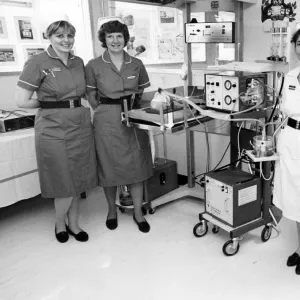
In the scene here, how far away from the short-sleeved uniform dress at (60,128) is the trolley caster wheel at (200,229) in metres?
0.79

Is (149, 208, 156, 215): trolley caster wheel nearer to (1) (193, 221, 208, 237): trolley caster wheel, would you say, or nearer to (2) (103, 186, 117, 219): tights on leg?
(2) (103, 186, 117, 219): tights on leg

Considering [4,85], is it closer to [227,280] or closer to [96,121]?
[96,121]

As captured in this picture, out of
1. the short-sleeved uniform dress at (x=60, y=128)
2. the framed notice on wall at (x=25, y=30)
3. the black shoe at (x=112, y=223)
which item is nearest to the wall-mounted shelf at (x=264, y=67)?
the short-sleeved uniform dress at (x=60, y=128)

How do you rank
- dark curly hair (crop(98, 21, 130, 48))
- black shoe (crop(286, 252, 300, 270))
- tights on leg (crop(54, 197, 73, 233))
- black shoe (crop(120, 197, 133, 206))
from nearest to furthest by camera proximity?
black shoe (crop(286, 252, 300, 270)), dark curly hair (crop(98, 21, 130, 48)), tights on leg (crop(54, 197, 73, 233)), black shoe (crop(120, 197, 133, 206))

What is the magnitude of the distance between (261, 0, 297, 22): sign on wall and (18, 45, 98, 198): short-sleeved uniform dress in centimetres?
169

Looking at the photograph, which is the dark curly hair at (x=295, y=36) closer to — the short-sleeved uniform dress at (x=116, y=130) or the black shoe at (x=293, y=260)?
the short-sleeved uniform dress at (x=116, y=130)

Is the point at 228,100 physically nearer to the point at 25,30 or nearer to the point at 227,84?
the point at 227,84

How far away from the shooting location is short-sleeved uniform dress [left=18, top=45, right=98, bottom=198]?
2.11 meters

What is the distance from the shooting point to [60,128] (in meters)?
2.17

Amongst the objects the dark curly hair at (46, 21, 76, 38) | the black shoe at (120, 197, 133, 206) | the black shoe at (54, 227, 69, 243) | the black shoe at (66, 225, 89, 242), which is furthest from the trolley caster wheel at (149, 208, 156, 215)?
the dark curly hair at (46, 21, 76, 38)

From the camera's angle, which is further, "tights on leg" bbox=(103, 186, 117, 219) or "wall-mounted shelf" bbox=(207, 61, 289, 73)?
"tights on leg" bbox=(103, 186, 117, 219)

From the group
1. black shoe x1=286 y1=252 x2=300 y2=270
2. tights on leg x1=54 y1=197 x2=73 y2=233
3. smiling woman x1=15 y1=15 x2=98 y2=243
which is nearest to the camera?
black shoe x1=286 y1=252 x2=300 y2=270

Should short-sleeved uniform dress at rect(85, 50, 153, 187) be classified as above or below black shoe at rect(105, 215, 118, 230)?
above

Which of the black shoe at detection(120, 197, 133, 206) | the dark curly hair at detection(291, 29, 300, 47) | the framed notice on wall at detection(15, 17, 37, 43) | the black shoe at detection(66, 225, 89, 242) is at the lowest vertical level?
the black shoe at detection(66, 225, 89, 242)
